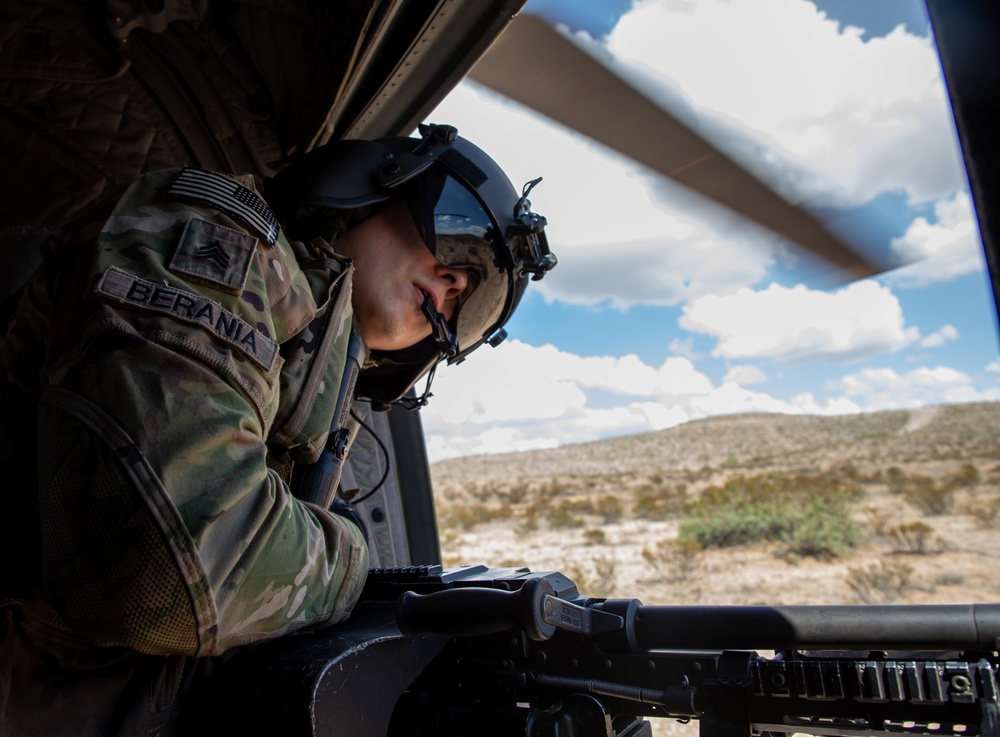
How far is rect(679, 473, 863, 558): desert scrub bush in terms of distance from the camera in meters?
17.4

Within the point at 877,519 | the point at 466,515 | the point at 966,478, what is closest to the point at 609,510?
the point at 466,515

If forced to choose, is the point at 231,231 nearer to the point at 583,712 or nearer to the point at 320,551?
the point at 320,551

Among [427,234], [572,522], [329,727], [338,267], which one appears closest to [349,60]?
[427,234]

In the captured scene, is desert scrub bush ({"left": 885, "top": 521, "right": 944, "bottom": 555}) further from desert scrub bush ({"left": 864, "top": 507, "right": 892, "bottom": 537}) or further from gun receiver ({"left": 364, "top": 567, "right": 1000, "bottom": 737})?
gun receiver ({"left": 364, "top": 567, "right": 1000, "bottom": 737})

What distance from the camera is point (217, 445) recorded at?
1246 millimetres

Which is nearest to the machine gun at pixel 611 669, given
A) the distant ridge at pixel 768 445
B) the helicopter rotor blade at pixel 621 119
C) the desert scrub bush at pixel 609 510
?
the helicopter rotor blade at pixel 621 119

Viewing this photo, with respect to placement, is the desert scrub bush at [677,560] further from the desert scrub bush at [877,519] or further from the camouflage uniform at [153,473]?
the camouflage uniform at [153,473]

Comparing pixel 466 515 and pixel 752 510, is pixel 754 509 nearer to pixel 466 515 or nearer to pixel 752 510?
pixel 752 510

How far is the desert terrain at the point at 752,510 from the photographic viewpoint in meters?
14.0

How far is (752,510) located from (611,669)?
19.8 metres

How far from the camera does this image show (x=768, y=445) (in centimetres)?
3788

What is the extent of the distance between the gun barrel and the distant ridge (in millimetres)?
29965

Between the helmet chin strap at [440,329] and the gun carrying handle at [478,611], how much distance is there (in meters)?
1.02

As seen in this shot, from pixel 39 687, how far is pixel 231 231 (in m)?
0.88
